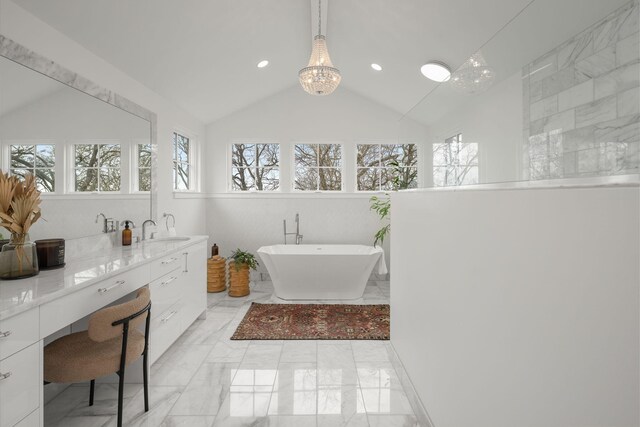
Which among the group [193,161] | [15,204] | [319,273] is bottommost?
[319,273]

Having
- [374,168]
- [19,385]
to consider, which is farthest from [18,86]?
[374,168]

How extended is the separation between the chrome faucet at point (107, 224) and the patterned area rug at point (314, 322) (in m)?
1.47

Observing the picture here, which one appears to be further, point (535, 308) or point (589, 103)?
point (535, 308)

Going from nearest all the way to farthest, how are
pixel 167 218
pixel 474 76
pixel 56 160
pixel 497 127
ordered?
pixel 497 127, pixel 474 76, pixel 56 160, pixel 167 218

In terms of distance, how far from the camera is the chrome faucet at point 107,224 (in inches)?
109

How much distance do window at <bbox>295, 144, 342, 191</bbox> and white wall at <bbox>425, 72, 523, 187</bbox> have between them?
3904mm

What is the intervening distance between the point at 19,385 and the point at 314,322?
2.58 m

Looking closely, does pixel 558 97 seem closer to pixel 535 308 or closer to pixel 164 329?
pixel 535 308

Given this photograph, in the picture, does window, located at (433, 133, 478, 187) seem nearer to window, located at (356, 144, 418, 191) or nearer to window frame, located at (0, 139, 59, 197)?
window frame, located at (0, 139, 59, 197)

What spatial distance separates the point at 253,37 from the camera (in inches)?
141

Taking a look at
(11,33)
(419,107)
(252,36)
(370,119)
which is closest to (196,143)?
(252,36)

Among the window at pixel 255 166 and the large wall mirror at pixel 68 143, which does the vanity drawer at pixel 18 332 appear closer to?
the large wall mirror at pixel 68 143

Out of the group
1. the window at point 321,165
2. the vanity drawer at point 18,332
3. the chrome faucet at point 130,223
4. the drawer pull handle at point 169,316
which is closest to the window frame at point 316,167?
the window at point 321,165

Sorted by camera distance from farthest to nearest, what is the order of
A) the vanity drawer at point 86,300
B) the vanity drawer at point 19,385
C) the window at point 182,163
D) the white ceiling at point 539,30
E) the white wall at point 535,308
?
the window at point 182,163
the vanity drawer at point 86,300
the vanity drawer at point 19,385
the white ceiling at point 539,30
the white wall at point 535,308
